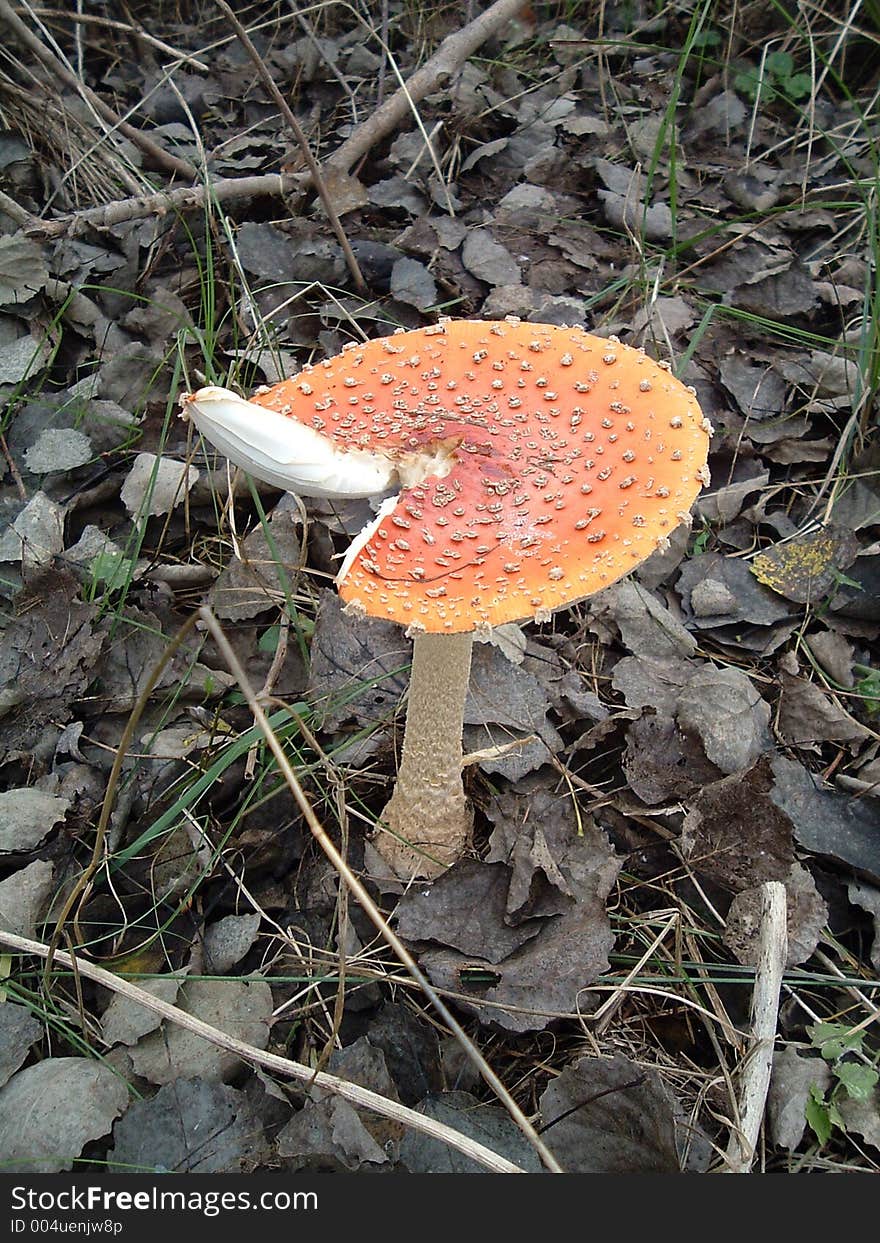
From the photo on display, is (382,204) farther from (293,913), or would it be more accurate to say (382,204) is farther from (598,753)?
(293,913)

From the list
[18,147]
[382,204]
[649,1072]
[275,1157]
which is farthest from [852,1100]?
[18,147]

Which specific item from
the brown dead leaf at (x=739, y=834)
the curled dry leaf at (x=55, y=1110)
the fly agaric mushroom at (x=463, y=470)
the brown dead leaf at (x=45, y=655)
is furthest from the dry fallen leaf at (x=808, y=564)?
the curled dry leaf at (x=55, y=1110)

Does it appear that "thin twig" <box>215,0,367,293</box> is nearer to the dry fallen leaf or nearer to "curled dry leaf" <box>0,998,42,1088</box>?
the dry fallen leaf

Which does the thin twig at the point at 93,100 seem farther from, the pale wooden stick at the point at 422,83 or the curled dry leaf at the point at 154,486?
the curled dry leaf at the point at 154,486

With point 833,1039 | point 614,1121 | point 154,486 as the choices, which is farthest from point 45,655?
point 833,1039

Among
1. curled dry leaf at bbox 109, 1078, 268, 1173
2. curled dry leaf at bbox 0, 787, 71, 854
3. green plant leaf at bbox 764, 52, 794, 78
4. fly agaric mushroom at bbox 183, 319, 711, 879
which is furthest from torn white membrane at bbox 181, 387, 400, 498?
green plant leaf at bbox 764, 52, 794, 78

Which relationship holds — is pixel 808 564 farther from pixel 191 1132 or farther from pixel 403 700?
pixel 191 1132
